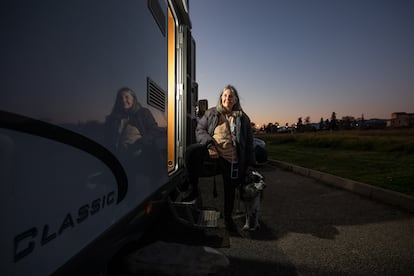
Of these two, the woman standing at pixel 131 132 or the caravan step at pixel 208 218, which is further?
the caravan step at pixel 208 218

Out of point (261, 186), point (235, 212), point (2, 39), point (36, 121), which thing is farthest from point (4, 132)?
point (235, 212)

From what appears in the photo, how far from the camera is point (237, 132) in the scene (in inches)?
144

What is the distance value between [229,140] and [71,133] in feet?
8.91

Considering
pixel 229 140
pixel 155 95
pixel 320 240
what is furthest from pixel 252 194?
pixel 155 95

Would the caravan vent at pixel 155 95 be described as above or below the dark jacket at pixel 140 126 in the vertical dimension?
above

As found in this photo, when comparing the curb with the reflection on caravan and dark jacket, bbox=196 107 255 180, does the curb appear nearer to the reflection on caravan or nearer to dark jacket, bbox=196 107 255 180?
dark jacket, bbox=196 107 255 180

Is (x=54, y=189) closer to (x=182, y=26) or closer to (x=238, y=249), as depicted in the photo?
(x=238, y=249)

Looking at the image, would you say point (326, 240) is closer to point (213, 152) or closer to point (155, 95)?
point (213, 152)

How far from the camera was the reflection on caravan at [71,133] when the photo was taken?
2.70 feet

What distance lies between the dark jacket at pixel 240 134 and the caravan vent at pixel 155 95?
1.10 meters

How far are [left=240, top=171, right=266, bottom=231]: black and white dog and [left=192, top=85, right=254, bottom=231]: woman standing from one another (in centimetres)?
12

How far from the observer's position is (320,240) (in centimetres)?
343

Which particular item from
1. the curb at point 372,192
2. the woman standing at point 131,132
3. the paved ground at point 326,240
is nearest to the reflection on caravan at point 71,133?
the woman standing at point 131,132

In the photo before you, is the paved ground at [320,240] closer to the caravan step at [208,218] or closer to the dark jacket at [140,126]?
the caravan step at [208,218]
